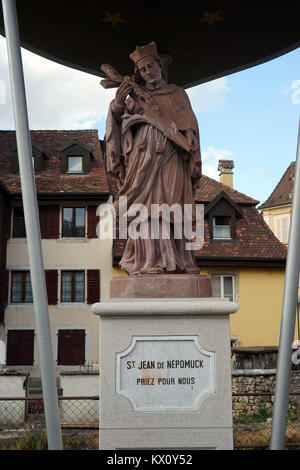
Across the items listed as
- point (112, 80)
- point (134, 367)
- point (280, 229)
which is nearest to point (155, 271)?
point (134, 367)

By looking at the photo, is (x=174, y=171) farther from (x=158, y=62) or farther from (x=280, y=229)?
(x=280, y=229)

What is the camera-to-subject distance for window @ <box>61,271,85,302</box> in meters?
27.5

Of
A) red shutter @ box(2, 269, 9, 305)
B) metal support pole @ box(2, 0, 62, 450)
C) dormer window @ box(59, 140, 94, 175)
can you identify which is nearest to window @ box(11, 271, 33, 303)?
red shutter @ box(2, 269, 9, 305)

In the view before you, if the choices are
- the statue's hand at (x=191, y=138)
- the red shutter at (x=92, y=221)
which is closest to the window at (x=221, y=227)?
the red shutter at (x=92, y=221)

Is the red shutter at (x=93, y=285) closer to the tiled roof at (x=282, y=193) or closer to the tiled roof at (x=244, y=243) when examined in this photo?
the tiled roof at (x=244, y=243)

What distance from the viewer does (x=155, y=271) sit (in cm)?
595

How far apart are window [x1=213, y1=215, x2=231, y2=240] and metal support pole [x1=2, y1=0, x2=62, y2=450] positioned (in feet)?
76.2

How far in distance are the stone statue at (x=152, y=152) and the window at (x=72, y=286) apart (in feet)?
70.0

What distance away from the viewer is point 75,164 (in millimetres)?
29750

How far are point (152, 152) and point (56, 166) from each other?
24.3 metres

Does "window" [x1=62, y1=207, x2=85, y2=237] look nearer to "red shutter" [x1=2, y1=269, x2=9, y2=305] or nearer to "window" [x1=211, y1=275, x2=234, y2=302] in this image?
"red shutter" [x1=2, y1=269, x2=9, y2=305]

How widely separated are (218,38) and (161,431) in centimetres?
529

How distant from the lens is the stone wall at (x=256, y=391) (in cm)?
1505

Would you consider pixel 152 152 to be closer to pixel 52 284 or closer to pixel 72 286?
pixel 52 284
